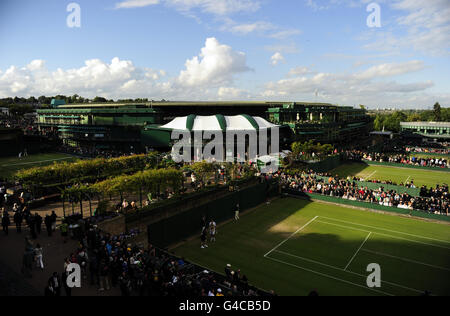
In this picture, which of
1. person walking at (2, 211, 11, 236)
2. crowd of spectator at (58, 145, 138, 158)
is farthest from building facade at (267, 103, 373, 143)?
person walking at (2, 211, 11, 236)

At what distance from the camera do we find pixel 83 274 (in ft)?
47.0

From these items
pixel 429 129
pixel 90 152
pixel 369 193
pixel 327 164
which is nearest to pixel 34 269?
pixel 369 193

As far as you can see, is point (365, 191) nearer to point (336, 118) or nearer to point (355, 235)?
point (355, 235)

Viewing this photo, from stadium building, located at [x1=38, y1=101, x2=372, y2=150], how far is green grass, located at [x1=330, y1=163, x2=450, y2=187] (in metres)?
14.6

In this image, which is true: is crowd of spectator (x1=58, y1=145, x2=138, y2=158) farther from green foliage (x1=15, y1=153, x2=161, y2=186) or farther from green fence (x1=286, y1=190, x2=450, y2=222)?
green fence (x1=286, y1=190, x2=450, y2=222)

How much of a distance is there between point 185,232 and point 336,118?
217 ft

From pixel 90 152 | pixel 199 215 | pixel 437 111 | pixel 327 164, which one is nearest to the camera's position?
pixel 199 215

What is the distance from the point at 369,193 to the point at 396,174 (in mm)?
22536

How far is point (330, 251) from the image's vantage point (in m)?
23.0

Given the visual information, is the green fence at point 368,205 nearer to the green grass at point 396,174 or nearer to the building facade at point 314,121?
the green grass at point 396,174

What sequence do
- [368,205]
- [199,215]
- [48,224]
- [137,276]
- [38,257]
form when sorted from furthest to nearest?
[368,205] → [199,215] → [48,224] → [38,257] → [137,276]

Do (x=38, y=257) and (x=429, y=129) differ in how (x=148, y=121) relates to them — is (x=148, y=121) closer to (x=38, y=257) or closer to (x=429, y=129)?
(x=38, y=257)

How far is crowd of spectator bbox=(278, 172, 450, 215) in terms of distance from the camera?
3008 cm

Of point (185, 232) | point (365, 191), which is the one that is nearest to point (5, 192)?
point (185, 232)
